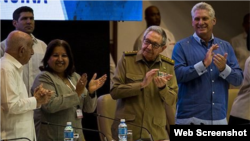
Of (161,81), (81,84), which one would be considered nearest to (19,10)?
(81,84)

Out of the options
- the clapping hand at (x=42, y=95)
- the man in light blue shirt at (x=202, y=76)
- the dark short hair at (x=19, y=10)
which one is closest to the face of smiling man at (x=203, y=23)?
the man in light blue shirt at (x=202, y=76)

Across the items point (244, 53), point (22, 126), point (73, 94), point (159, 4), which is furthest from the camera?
point (159, 4)

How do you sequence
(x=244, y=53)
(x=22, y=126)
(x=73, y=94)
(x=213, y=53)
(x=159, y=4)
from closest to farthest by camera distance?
1. (x=22, y=126)
2. (x=73, y=94)
3. (x=213, y=53)
4. (x=244, y=53)
5. (x=159, y=4)

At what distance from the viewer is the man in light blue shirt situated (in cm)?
507

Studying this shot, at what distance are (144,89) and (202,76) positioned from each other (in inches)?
25.2

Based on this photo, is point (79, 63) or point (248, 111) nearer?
point (248, 111)

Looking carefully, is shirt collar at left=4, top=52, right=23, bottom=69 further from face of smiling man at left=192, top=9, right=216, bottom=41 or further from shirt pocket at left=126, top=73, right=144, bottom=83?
face of smiling man at left=192, top=9, right=216, bottom=41

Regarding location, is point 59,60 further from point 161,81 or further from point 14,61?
point 161,81

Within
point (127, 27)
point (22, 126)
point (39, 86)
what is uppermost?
point (127, 27)

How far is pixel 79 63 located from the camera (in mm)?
6695

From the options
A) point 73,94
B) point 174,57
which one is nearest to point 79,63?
point 174,57

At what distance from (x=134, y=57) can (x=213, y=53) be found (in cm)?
69

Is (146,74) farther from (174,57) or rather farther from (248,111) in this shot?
(248,111)

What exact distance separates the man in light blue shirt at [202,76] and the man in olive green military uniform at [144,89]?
1.13 feet
